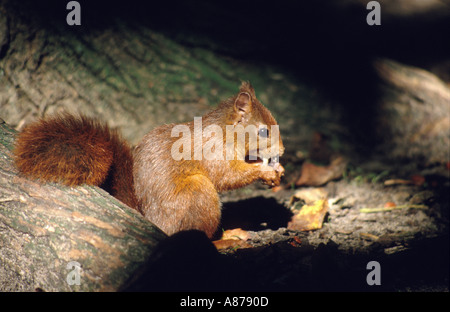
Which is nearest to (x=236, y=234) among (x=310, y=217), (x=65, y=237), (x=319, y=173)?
(x=310, y=217)

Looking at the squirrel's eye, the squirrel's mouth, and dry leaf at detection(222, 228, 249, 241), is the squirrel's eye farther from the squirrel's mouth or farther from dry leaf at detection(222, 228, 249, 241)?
dry leaf at detection(222, 228, 249, 241)

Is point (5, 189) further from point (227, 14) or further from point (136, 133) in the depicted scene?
point (227, 14)

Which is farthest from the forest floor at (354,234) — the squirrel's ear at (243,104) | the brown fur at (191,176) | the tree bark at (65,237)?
the squirrel's ear at (243,104)

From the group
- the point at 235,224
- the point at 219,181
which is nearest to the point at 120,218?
the point at 219,181

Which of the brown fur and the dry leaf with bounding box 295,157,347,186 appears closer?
the brown fur

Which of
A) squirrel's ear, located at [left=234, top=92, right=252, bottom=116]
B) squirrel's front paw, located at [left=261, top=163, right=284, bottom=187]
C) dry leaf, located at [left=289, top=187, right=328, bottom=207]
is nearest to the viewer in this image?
squirrel's ear, located at [left=234, top=92, right=252, bottom=116]

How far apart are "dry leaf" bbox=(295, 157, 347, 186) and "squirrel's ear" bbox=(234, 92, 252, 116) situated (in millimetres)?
1323

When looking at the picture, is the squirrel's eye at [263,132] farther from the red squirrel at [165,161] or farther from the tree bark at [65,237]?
the tree bark at [65,237]

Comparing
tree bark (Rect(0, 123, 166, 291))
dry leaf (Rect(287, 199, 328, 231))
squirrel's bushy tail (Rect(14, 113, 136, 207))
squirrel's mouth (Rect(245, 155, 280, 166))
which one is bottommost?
tree bark (Rect(0, 123, 166, 291))

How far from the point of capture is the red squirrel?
74.5 inches

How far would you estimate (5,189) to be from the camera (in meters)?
1.83

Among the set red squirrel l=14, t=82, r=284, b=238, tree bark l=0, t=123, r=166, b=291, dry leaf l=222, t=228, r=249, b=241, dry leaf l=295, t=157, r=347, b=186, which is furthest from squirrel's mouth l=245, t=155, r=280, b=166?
tree bark l=0, t=123, r=166, b=291

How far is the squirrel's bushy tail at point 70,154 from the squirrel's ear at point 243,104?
0.87 metres

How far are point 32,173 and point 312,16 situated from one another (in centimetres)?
378
